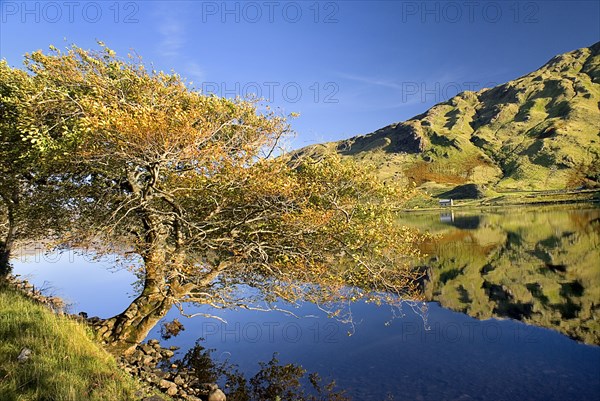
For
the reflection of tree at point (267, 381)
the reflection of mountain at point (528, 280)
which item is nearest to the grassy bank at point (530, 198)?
the reflection of mountain at point (528, 280)

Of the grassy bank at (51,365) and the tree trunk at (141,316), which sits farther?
the tree trunk at (141,316)

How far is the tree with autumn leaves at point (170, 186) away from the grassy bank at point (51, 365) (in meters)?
4.60

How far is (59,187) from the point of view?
19.2 m

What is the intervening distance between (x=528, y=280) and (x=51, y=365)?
34.7 meters

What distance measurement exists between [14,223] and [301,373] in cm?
1921

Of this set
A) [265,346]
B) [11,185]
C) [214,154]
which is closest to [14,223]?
[11,185]

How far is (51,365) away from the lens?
33.9 feet

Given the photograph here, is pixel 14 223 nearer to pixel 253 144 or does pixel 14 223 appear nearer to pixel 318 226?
pixel 253 144

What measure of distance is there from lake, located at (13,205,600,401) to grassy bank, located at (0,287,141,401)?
800 centimetres

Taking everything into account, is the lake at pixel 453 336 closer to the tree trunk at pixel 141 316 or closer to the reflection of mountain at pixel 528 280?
the reflection of mountain at pixel 528 280

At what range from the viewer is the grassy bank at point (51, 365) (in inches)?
357

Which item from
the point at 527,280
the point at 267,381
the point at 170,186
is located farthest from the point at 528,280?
the point at 170,186

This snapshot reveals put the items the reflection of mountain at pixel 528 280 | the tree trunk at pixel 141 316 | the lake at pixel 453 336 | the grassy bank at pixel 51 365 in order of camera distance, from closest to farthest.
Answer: the grassy bank at pixel 51 365 < the lake at pixel 453 336 < the tree trunk at pixel 141 316 < the reflection of mountain at pixel 528 280

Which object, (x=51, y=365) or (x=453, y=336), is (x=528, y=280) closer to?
(x=453, y=336)
